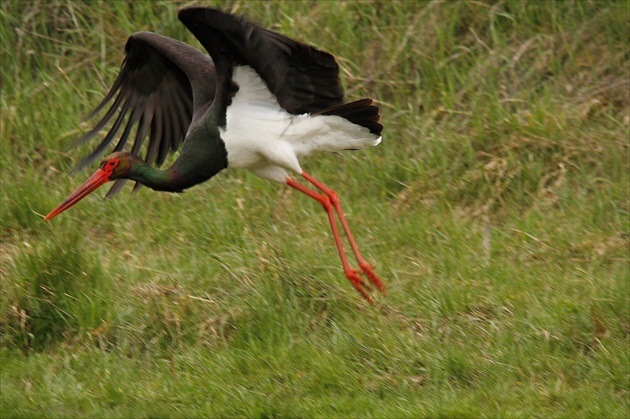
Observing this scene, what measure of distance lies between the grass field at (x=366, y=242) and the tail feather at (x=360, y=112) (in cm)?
66

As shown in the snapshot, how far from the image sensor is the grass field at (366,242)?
15.9 feet

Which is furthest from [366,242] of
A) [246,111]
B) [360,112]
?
[246,111]

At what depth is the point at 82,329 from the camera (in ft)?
17.7

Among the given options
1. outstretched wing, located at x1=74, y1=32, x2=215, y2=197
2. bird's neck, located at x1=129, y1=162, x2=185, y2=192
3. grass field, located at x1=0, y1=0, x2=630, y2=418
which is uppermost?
outstretched wing, located at x1=74, y1=32, x2=215, y2=197

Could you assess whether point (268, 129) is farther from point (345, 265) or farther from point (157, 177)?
point (345, 265)

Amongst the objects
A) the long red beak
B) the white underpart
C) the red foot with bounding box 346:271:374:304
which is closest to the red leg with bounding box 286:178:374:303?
the red foot with bounding box 346:271:374:304

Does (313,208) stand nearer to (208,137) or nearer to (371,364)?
(208,137)

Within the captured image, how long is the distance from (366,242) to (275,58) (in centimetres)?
132

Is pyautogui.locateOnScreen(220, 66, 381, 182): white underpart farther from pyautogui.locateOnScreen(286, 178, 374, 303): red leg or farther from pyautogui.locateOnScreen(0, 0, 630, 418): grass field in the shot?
pyautogui.locateOnScreen(0, 0, 630, 418): grass field

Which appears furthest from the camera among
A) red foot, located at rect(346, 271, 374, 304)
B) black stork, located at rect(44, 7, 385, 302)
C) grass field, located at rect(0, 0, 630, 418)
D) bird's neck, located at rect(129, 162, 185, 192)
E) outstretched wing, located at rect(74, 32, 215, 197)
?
outstretched wing, located at rect(74, 32, 215, 197)

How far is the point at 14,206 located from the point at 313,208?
1.64m

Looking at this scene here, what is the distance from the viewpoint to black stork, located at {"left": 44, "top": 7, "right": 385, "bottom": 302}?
531cm

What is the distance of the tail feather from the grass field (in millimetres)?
659

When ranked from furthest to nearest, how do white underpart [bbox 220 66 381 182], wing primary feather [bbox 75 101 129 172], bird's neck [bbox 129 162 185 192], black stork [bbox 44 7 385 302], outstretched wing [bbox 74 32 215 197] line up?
outstretched wing [bbox 74 32 215 197] → wing primary feather [bbox 75 101 129 172] → bird's neck [bbox 129 162 185 192] → white underpart [bbox 220 66 381 182] → black stork [bbox 44 7 385 302]
